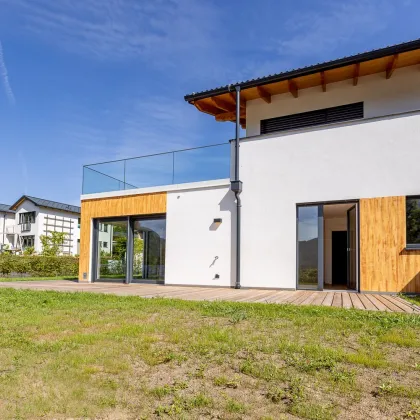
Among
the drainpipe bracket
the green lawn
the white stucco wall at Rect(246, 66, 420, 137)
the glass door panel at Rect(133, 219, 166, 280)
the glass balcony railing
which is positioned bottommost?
the green lawn

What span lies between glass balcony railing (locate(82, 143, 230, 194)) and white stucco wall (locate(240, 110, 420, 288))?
912 mm

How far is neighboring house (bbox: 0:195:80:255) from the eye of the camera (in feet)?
118

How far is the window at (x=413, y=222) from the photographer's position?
24.2 feet

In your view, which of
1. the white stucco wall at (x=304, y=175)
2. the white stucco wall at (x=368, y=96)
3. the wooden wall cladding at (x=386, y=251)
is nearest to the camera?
the wooden wall cladding at (x=386, y=251)

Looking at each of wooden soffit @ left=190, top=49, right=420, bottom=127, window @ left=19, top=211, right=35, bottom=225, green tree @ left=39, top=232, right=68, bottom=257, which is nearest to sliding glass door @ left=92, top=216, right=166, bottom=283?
wooden soffit @ left=190, top=49, right=420, bottom=127

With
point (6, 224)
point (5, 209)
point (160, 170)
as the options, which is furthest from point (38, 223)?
point (160, 170)

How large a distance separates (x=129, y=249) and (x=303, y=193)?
595 cm

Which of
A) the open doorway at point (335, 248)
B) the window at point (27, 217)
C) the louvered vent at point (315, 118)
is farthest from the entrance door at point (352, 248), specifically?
the window at point (27, 217)

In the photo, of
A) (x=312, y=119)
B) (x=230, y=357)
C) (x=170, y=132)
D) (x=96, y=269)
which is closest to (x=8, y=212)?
(x=170, y=132)

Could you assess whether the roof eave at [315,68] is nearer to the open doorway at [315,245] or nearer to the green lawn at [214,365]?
the open doorway at [315,245]

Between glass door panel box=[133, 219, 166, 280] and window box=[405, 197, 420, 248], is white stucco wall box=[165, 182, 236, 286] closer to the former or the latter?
glass door panel box=[133, 219, 166, 280]

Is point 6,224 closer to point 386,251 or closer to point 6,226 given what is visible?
point 6,226

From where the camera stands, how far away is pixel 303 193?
Answer: 28.1ft

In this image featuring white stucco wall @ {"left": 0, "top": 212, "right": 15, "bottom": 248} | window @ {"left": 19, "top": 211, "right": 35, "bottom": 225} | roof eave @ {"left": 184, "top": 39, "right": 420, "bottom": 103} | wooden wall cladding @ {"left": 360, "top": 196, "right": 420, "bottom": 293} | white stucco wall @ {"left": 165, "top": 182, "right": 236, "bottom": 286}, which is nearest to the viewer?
wooden wall cladding @ {"left": 360, "top": 196, "right": 420, "bottom": 293}
